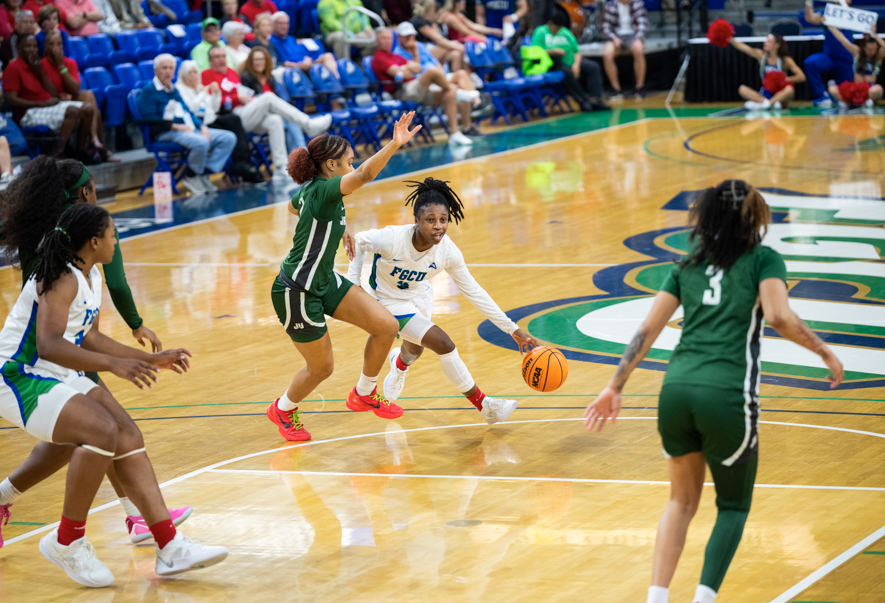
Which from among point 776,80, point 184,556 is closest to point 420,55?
point 776,80

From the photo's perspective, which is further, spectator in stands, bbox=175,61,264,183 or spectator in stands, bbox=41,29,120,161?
spectator in stands, bbox=175,61,264,183

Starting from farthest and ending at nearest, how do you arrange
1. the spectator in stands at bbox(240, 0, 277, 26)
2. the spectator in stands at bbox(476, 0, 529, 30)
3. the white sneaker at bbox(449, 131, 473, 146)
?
1. the spectator in stands at bbox(476, 0, 529, 30)
2. the white sneaker at bbox(449, 131, 473, 146)
3. the spectator in stands at bbox(240, 0, 277, 26)

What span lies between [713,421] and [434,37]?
15.9m

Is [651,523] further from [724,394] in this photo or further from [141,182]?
[141,182]

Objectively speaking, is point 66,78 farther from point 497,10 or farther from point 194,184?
point 497,10

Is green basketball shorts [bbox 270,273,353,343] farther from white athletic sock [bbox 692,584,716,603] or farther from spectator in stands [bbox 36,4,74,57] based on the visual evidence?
spectator in stands [bbox 36,4,74,57]

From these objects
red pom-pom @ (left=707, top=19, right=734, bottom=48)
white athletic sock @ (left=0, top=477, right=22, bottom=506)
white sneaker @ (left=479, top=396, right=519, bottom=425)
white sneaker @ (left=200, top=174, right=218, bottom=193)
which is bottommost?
white sneaker @ (left=200, top=174, right=218, bottom=193)

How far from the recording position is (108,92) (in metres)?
13.7

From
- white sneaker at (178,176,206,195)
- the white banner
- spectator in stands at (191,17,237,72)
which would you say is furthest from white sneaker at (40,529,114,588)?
the white banner

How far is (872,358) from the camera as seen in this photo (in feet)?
22.0

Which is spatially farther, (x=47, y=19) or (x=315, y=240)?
(x=47, y=19)

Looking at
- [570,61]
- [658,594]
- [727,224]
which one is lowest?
[570,61]

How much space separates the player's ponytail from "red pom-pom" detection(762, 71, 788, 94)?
15.4 m

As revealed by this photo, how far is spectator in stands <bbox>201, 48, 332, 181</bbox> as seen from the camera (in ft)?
45.7
